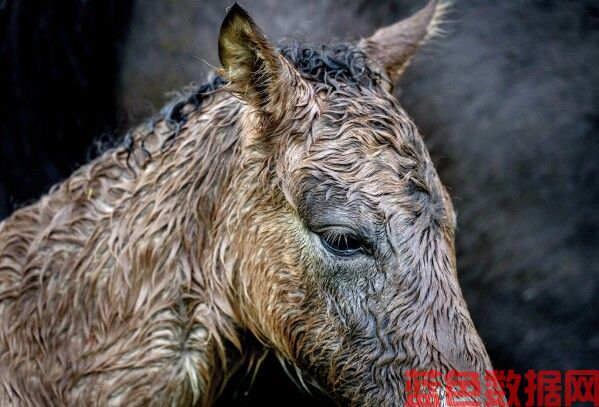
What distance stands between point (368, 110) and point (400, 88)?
8.18ft

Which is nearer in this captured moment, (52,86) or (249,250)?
(249,250)

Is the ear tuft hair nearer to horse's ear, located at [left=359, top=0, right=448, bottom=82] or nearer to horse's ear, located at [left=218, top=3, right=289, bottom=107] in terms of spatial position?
horse's ear, located at [left=218, top=3, right=289, bottom=107]

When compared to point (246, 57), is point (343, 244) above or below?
below

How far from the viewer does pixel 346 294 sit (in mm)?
3979

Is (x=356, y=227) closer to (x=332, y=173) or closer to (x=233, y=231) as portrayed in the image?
(x=332, y=173)

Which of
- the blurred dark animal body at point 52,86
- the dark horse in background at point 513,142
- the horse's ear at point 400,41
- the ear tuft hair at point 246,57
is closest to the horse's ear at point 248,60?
the ear tuft hair at point 246,57

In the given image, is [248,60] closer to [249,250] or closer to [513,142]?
[249,250]

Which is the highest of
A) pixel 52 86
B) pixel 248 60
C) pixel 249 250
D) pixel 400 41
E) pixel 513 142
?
pixel 248 60

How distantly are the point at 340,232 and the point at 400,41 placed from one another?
1.58 metres

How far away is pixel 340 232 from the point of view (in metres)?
3.94

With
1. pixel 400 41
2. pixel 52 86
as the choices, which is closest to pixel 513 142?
pixel 400 41

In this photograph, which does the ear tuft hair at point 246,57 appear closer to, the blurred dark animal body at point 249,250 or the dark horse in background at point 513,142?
the blurred dark animal body at point 249,250

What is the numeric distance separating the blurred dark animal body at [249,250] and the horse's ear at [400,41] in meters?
0.01

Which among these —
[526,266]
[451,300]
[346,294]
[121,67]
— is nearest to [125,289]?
[346,294]
